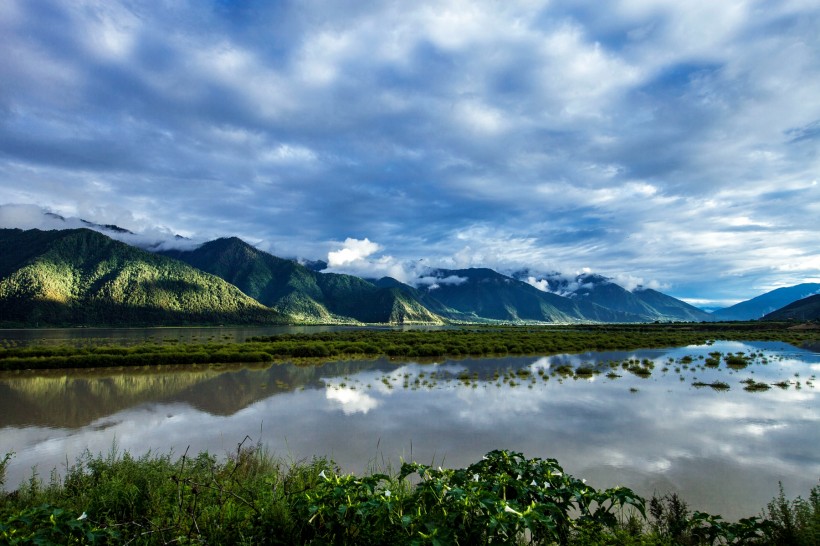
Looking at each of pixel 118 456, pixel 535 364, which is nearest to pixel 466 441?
pixel 118 456

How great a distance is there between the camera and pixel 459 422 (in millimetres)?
17984

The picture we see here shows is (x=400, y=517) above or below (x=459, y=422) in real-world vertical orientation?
above

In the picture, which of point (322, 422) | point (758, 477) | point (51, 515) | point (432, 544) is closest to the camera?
point (432, 544)

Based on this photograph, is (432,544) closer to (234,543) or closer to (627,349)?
(234,543)

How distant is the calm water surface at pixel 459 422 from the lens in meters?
12.4

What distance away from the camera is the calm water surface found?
12406 millimetres

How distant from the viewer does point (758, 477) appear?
1168cm

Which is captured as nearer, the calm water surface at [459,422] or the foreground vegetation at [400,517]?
the foreground vegetation at [400,517]

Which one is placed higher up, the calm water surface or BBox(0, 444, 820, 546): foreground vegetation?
BBox(0, 444, 820, 546): foreground vegetation

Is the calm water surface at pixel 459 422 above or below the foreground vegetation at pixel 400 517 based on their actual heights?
below

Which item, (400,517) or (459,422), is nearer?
(400,517)

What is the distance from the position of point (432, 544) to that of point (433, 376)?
29390mm

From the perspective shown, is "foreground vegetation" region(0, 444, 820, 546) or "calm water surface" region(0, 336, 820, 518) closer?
"foreground vegetation" region(0, 444, 820, 546)

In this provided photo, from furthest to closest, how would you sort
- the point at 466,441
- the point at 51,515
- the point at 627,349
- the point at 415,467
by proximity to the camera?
the point at 627,349
the point at 466,441
the point at 415,467
the point at 51,515
